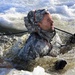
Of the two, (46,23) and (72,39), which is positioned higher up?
(46,23)

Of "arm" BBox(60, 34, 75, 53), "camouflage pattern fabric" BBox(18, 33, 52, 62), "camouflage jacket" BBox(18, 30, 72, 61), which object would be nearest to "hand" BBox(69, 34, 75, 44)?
"arm" BBox(60, 34, 75, 53)

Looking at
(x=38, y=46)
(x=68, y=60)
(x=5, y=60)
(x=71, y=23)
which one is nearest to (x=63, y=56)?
(x=68, y=60)

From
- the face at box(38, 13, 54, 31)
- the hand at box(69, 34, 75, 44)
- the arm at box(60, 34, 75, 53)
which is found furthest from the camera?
the hand at box(69, 34, 75, 44)

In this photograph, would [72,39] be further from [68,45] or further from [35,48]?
[35,48]

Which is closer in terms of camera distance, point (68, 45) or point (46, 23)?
point (46, 23)

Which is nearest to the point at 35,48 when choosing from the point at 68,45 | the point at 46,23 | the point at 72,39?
the point at 46,23

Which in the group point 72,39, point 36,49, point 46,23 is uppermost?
point 46,23

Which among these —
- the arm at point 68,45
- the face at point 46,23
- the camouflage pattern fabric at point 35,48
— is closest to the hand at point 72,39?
the arm at point 68,45

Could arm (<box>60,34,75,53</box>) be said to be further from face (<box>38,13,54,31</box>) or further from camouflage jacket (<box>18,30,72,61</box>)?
face (<box>38,13,54,31</box>)

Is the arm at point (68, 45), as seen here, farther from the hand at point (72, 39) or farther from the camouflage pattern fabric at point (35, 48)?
the camouflage pattern fabric at point (35, 48)

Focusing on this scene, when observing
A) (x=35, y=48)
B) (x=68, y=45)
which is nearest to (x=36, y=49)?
(x=35, y=48)

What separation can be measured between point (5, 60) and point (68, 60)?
1.05 m

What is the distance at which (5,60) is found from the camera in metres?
5.19

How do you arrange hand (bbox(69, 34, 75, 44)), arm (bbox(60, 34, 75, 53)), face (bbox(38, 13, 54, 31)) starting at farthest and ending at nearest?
hand (bbox(69, 34, 75, 44))
arm (bbox(60, 34, 75, 53))
face (bbox(38, 13, 54, 31))
